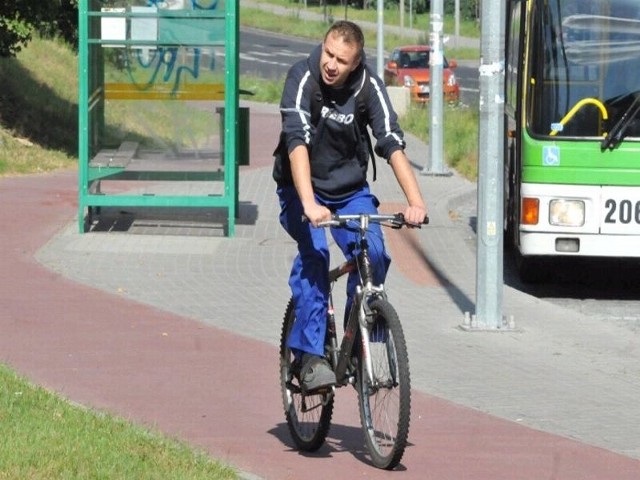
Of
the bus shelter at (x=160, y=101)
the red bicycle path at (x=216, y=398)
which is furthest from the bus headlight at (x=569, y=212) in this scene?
the bus shelter at (x=160, y=101)

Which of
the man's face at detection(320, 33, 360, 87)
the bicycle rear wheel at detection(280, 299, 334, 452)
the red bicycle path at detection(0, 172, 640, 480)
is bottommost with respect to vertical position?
the red bicycle path at detection(0, 172, 640, 480)

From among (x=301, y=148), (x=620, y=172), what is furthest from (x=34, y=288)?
(x=301, y=148)

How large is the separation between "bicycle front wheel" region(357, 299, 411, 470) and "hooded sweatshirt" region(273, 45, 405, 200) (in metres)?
0.61

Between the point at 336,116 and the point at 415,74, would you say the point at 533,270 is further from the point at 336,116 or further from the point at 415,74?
the point at 415,74

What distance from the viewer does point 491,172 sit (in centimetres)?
1002

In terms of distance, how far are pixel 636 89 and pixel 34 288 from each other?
4.84m

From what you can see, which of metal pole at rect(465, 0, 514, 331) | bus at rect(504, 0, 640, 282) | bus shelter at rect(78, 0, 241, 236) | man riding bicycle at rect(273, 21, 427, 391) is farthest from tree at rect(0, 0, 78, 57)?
man riding bicycle at rect(273, 21, 427, 391)

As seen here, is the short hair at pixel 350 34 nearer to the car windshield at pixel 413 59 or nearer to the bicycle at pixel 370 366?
the bicycle at pixel 370 366

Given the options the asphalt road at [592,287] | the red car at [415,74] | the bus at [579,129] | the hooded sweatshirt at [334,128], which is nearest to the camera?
the hooded sweatshirt at [334,128]

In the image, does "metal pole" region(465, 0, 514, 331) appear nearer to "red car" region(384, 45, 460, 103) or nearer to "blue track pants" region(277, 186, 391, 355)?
"blue track pants" region(277, 186, 391, 355)

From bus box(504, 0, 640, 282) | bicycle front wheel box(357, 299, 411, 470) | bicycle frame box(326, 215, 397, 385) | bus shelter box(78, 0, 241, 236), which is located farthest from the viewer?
bus shelter box(78, 0, 241, 236)

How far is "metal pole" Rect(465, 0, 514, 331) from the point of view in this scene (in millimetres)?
9898

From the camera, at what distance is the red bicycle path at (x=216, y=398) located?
21.1ft

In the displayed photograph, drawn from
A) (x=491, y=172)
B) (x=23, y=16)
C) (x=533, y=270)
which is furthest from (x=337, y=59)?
(x=23, y=16)
